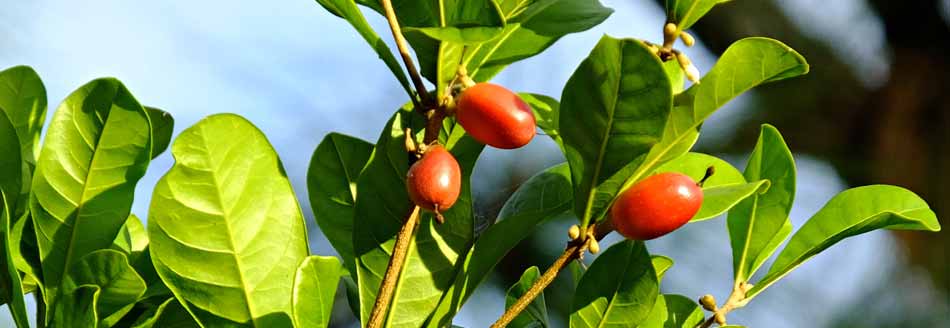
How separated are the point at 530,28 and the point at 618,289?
0.63 feet

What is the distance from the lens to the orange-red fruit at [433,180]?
59 cm

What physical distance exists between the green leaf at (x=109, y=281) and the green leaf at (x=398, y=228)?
146 millimetres

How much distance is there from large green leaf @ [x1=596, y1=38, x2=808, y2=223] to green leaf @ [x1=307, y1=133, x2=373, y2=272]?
22 centimetres

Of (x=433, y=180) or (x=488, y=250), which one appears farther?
(x=488, y=250)

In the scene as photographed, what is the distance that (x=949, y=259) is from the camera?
3.38 metres

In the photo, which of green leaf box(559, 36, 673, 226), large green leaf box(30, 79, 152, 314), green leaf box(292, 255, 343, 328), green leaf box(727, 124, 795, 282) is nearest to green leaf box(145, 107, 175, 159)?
large green leaf box(30, 79, 152, 314)

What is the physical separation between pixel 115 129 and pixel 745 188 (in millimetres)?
411

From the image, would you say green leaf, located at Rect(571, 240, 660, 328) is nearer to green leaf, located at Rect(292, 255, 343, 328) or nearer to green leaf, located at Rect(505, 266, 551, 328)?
green leaf, located at Rect(505, 266, 551, 328)

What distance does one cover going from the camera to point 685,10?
660 mm

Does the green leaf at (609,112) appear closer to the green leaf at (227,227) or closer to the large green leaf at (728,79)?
the large green leaf at (728,79)

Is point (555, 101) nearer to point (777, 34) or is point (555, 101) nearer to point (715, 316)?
point (715, 316)

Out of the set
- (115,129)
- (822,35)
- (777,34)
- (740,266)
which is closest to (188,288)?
(115,129)

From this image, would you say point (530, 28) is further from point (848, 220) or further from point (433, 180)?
point (848, 220)

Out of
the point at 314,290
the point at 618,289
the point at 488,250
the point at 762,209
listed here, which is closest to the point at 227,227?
the point at 314,290
